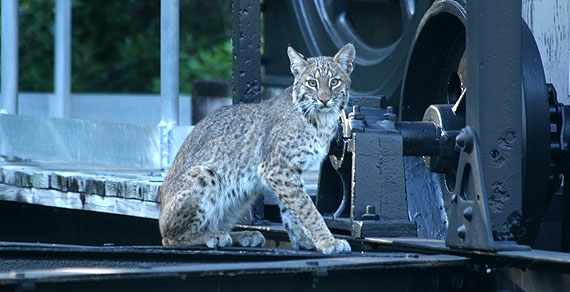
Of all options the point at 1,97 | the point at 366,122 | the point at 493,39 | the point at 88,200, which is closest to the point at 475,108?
the point at 493,39

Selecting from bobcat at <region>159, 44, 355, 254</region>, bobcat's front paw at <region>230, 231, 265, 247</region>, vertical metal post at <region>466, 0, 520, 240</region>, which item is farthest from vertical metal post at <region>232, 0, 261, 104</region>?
vertical metal post at <region>466, 0, 520, 240</region>

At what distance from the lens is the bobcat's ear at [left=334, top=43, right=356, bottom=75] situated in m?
5.55

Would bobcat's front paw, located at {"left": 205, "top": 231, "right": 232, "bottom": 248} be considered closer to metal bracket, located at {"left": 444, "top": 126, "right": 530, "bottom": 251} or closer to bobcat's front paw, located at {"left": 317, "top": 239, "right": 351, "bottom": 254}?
bobcat's front paw, located at {"left": 317, "top": 239, "right": 351, "bottom": 254}

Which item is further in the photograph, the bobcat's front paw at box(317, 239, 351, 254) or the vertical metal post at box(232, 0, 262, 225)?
the vertical metal post at box(232, 0, 262, 225)

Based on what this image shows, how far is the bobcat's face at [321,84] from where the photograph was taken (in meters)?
5.36

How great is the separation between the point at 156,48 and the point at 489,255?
41.4 feet

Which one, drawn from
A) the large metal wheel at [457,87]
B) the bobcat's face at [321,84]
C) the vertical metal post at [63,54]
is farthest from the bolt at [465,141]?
the vertical metal post at [63,54]

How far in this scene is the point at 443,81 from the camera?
19.4 ft

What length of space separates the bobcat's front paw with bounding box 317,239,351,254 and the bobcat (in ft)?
0.80

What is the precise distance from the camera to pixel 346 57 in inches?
220

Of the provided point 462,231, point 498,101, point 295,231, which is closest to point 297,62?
point 295,231

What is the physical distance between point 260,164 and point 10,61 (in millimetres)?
3673

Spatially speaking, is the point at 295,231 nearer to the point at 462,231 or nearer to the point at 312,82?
the point at 312,82

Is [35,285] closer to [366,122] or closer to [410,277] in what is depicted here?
[410,277]
